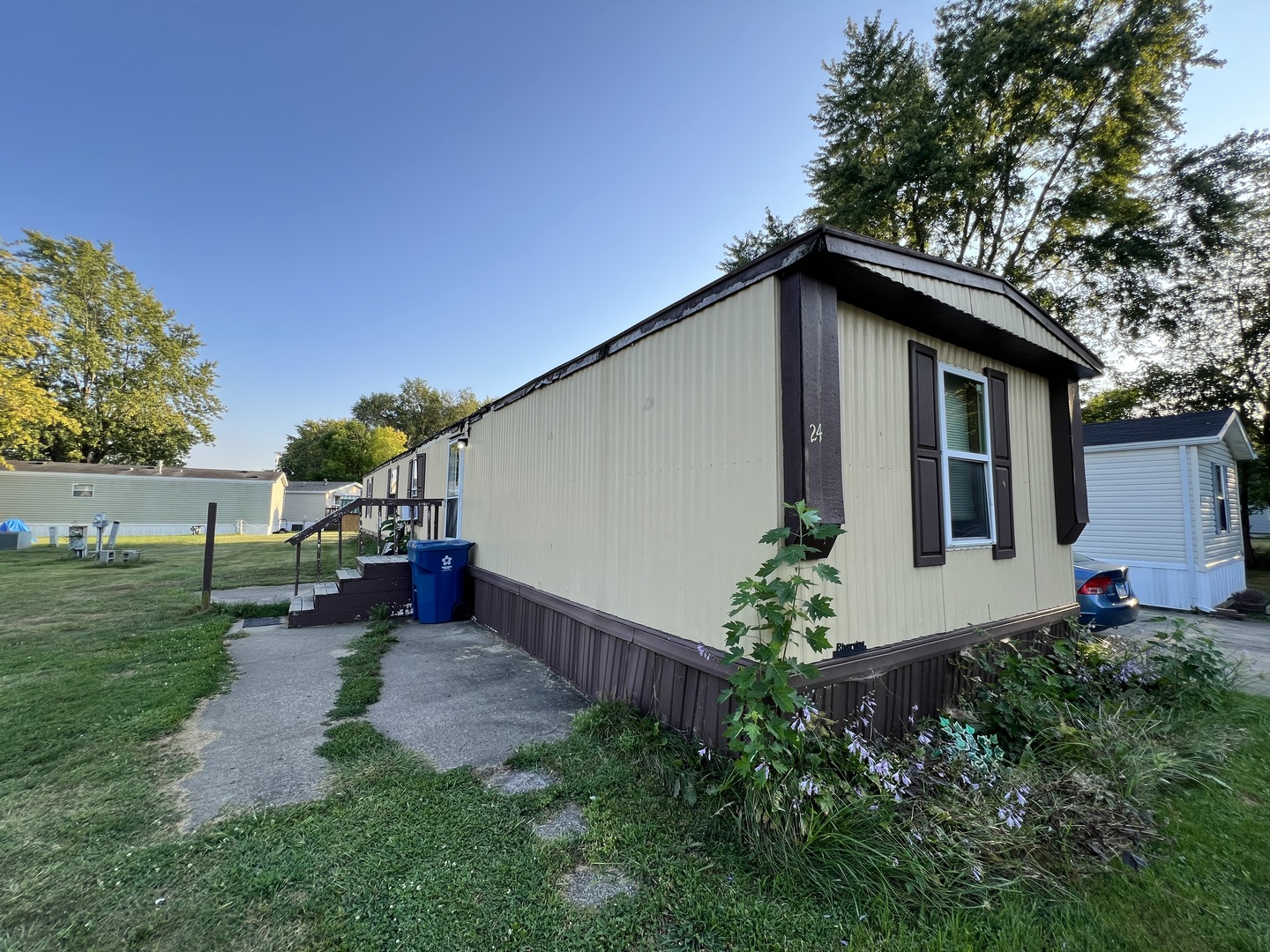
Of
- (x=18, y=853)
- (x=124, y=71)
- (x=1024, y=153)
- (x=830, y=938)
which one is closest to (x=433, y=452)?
(x=124, y=71)

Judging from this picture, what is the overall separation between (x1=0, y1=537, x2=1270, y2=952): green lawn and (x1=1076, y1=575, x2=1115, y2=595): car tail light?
2.53 meters

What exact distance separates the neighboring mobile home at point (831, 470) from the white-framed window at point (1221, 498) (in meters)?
7.92

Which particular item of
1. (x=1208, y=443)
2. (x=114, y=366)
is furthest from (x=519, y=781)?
(x=114, y=366)

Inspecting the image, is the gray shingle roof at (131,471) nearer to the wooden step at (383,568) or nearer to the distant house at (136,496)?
the distant house at (136,496)

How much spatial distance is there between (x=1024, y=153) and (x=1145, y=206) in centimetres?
288

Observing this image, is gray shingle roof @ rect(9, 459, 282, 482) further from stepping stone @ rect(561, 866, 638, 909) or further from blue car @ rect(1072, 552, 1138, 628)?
blue car @ rect(1072, 552, 1138, 628)

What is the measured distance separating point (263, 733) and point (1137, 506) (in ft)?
40.3

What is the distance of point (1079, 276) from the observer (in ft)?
41.1

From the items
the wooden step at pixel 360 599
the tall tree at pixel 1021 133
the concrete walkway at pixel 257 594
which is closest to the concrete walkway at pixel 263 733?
the wooden step at pixel 360 599

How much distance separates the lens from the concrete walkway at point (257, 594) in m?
7.12

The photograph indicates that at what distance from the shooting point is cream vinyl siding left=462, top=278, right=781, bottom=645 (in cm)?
260

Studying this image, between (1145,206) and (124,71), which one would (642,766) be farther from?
(1145,206)

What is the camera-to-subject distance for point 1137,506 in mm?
8539

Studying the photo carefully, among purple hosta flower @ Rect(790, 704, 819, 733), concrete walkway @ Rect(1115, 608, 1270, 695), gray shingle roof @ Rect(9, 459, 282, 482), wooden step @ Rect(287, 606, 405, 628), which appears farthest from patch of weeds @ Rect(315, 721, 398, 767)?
gray shingle roof @ Rect(9, 459, 282, 482)
